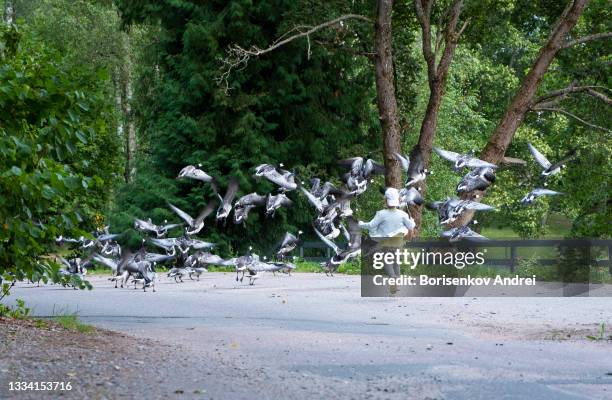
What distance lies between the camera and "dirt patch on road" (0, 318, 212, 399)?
9328mm

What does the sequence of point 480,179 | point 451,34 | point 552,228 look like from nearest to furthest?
point 480,179
point 451,34
point 552,228

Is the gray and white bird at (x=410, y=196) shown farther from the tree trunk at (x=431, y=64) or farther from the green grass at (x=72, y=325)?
the tree trunk at (x=431, y=64)

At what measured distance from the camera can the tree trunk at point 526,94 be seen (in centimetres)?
3042

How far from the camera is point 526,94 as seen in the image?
3067 centimetres

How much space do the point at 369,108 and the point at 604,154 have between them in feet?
31.8

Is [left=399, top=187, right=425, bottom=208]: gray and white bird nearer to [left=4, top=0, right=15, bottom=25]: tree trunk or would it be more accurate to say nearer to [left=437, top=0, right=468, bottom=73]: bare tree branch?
[left=437, top=0, right=468, bottom=73]: bare tree branch

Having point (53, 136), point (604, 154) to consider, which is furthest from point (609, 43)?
point (53, 136)

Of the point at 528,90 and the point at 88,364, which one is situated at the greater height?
the point at 528,90

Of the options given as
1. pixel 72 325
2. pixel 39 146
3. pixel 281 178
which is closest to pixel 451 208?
pixel 281 178

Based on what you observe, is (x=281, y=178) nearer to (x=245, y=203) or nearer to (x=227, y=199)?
(x=245, y=203)

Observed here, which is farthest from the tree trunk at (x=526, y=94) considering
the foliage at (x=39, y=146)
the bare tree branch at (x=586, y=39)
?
the foliage at (x=39, y=146)

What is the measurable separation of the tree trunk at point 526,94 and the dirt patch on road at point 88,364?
1833 centimetres

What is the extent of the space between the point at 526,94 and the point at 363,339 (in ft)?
58.8

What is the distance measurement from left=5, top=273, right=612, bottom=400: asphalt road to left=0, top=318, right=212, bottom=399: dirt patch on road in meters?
0.33
